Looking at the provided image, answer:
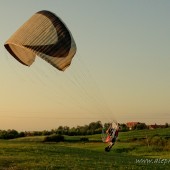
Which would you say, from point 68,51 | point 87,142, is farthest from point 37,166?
point 87,142

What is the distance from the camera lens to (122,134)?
109500 millimetres

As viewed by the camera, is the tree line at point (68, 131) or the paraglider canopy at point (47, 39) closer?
the paraglider canopy at point (47, 39)

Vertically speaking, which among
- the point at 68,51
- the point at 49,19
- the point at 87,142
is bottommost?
the point at 87,142

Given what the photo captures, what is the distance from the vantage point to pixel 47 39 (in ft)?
93.0

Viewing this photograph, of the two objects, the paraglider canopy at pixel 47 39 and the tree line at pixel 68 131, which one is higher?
the paraglider canopy at pixel 47 39

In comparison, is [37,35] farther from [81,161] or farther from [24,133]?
[24,133]

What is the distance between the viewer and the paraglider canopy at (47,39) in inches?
1103

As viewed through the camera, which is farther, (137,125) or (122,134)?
(137,125)

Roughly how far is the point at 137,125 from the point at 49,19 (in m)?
101

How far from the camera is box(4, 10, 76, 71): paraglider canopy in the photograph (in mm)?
28016

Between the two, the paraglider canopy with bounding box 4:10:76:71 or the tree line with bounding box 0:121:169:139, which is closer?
the paraglider canopy with bounding box 4:10:76:71

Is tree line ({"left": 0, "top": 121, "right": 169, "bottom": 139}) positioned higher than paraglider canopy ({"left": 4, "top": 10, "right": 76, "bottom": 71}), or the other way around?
paraglider canopy ({"left": 4, "top": 10, "right": 76, "bottom": 71})

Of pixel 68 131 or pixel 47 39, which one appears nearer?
pixel 47 39

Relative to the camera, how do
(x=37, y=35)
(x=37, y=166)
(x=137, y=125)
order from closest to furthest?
(x=37, y=35) → (x=37, y=166) → (x=137, y=125)
